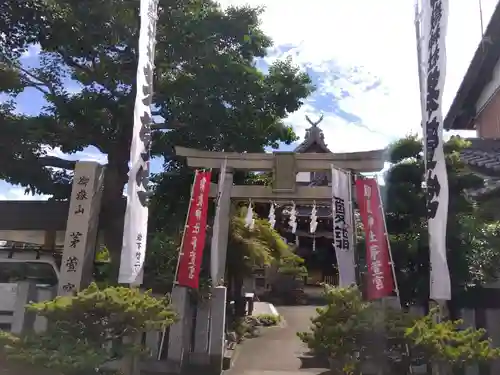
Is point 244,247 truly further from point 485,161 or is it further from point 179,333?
point 485,161

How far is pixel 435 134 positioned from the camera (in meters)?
8.18

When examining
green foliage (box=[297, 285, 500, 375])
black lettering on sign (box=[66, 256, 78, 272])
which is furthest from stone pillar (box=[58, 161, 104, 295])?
green foliage (box=[297, 285, 500, 375])

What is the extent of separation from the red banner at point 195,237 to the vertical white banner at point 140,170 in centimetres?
116

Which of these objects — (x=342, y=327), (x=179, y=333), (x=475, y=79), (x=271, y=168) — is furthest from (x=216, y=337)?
(x=475, y=79)

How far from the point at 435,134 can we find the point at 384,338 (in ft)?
11.0

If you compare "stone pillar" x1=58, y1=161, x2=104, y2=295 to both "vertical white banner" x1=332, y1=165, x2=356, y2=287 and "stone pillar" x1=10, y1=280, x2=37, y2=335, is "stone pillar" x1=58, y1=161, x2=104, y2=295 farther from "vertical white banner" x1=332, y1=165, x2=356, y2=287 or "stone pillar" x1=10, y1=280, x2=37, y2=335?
"vertical white banner" x1=332, y1=165, x2=356, y2=287

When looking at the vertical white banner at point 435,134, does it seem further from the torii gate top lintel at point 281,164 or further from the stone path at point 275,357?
the stone path at point 275,357

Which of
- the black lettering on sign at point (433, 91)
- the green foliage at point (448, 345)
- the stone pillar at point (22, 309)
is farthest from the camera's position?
the stone pillar at point (22, 309)

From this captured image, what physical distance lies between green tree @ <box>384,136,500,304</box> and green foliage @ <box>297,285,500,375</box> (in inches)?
76.8

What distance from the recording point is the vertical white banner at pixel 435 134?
302 inches

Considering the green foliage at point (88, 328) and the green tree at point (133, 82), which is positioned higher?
the green tree at point (133, 82)

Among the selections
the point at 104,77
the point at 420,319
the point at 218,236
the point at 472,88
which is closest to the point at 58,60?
the point at 104,77

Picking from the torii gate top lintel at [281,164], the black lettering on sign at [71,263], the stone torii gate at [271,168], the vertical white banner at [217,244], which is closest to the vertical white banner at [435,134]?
the stone torii gate at [271,168]

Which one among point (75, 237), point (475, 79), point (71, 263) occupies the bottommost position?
point (71, 263)
